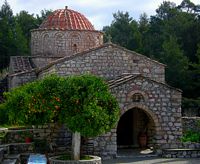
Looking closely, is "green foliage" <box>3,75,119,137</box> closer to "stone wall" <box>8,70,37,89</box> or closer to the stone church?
the stone church

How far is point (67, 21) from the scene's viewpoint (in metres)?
26.0

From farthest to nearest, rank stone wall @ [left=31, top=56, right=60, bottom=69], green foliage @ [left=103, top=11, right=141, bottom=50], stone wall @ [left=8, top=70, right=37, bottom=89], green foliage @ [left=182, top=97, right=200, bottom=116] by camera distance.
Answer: green foliage @ [left=103, top=11, right=141, bottom=50]
green foliage @ [left=182, top=97, right=200, bottom=116]
stone wall @ [left=31, top=56, right=60, bottom=69]
stone wall @ [left=8, top=70, right=37, bottom=89]

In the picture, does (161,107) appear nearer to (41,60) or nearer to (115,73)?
(115,73)

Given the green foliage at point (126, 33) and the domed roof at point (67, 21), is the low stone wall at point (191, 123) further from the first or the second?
the green foliage at point (126, 33)

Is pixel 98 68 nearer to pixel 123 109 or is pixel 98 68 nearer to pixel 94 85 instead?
pixel 123 109

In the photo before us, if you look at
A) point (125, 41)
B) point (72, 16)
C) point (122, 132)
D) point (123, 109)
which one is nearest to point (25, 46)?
point (125, 41)

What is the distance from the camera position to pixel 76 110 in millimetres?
15148

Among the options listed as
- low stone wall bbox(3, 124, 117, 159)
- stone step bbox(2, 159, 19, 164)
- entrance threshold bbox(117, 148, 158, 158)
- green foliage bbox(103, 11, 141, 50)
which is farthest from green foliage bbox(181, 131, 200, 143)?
green foliage bbox(103, 11, 141, 50)

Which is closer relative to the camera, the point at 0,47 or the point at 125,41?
the point at 0,47

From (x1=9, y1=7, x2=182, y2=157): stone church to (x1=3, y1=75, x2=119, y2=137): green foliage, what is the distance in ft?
7.68

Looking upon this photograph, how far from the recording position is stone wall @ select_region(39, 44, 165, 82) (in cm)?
2035

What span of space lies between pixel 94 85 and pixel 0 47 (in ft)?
101

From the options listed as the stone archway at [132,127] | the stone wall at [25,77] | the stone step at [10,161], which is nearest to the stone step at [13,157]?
the stone step at [10,161]

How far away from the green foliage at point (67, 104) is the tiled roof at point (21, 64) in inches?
393
